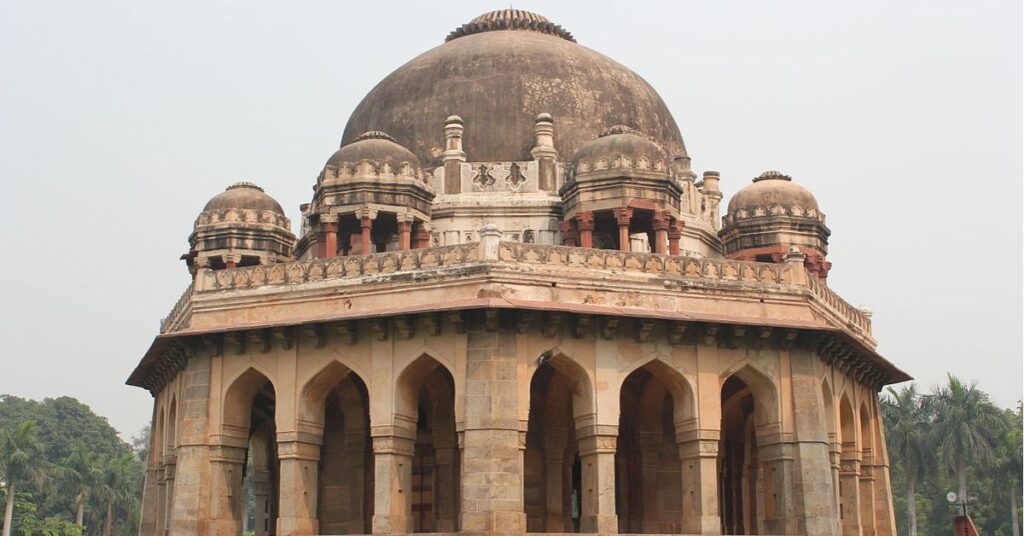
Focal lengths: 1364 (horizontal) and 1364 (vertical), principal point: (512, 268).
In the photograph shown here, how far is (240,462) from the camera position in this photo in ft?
79.3

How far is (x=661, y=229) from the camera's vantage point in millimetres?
25375

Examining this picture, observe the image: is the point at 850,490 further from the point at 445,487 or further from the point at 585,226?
the point at 445,487

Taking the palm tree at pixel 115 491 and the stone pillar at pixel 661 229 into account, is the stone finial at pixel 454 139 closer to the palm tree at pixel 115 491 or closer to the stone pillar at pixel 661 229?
the stone pillar at pixel 661 229

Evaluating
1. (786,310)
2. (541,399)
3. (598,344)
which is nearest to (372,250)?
(541,399)

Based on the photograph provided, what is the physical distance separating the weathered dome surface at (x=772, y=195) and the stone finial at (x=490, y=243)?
28.3ft

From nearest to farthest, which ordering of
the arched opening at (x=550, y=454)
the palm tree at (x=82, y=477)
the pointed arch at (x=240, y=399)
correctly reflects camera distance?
the pointed arch at (x=240, y=399), the arched opening at (x=550, y=454), the palm tree at (x=82, y=477)

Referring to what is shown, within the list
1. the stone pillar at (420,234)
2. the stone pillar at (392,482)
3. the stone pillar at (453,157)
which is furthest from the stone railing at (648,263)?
the stone pillar at (453,157)

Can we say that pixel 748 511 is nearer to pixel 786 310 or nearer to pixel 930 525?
pixel 786 310

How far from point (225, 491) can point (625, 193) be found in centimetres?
894

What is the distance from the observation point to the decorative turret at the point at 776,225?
28.6 metres

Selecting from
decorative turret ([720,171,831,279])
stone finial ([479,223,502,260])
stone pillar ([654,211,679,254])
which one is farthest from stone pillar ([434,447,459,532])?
decorative turret ([720,171,831,279])

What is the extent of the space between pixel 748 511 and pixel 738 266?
249 inches

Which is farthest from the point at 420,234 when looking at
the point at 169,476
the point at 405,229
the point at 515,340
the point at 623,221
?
the point at 169,476

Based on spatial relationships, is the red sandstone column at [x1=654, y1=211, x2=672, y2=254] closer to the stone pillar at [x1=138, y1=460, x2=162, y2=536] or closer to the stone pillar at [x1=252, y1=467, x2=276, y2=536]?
the stone pillar at [x1=252, y1=467, x2=276, y2=536]
